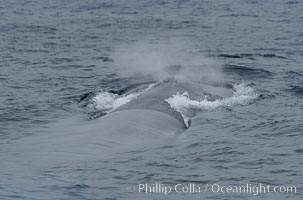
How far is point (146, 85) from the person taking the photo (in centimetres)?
3272

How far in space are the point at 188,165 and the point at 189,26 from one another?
32.8 metres

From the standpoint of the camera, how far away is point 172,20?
184ft

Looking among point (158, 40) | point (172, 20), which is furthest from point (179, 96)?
point (172, 20)

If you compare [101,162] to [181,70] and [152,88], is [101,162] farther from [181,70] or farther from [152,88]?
[181,70]

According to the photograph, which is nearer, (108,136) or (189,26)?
(108,136)

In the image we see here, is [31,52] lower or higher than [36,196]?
higher

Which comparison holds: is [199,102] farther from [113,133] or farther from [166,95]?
[113,133]

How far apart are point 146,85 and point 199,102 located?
437 cm

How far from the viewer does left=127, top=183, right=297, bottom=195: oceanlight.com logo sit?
18.3m

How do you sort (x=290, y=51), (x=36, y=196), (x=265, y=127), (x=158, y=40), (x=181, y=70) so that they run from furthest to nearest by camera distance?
(x=158, y=40)
(x=290, y=51)
(x=181, y=70)
(x=265, y=127)
(x=36, y=196)

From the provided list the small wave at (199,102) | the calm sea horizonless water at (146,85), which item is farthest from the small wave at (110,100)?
the small wave at (199,102)

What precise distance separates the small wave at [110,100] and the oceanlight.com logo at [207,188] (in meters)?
9.84

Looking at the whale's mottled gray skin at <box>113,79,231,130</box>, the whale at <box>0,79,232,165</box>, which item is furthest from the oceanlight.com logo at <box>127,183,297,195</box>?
the whale's mottled gray skin at <box>113,79,231,130</box>

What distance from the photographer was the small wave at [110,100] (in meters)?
29.4
